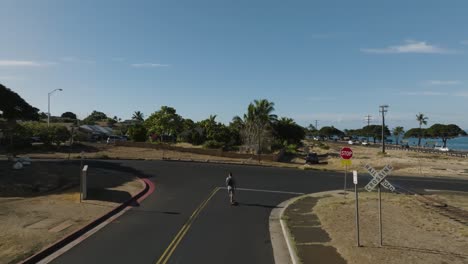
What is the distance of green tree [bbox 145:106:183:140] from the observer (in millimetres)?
76125

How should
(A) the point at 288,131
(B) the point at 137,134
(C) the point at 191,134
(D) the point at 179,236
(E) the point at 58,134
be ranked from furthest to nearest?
1. (A) the point at 288,131
2. (C) the point at 191,134
3. (B) the point at 137,134
4. (E) the point at 58,134
5. (D) the point at 179,236

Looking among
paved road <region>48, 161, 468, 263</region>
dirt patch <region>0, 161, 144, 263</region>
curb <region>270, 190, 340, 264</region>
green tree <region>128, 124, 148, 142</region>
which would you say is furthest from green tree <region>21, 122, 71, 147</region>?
curb <region>270, 190, 340, 264</region>

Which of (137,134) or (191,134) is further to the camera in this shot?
(191,134)

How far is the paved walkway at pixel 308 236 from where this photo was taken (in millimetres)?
11695

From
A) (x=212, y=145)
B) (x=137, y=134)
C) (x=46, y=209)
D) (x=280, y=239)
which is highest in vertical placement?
(x=137, y=134)

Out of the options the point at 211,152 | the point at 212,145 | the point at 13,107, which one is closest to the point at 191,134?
the point at 212,145

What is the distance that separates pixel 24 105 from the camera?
158ft

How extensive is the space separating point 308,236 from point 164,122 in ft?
211

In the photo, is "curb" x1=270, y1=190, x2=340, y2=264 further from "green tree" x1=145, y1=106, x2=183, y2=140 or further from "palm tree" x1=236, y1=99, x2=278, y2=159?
"green tree" x1=145, y1=106, x2=183, y2=140

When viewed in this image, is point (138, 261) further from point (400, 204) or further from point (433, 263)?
point (400, 204)

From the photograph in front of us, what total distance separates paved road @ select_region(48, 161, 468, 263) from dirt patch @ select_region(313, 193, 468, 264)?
269 centimetres

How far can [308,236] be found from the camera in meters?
14.3

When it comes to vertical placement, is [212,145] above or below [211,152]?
above

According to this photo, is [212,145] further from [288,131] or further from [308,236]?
[308,236]
